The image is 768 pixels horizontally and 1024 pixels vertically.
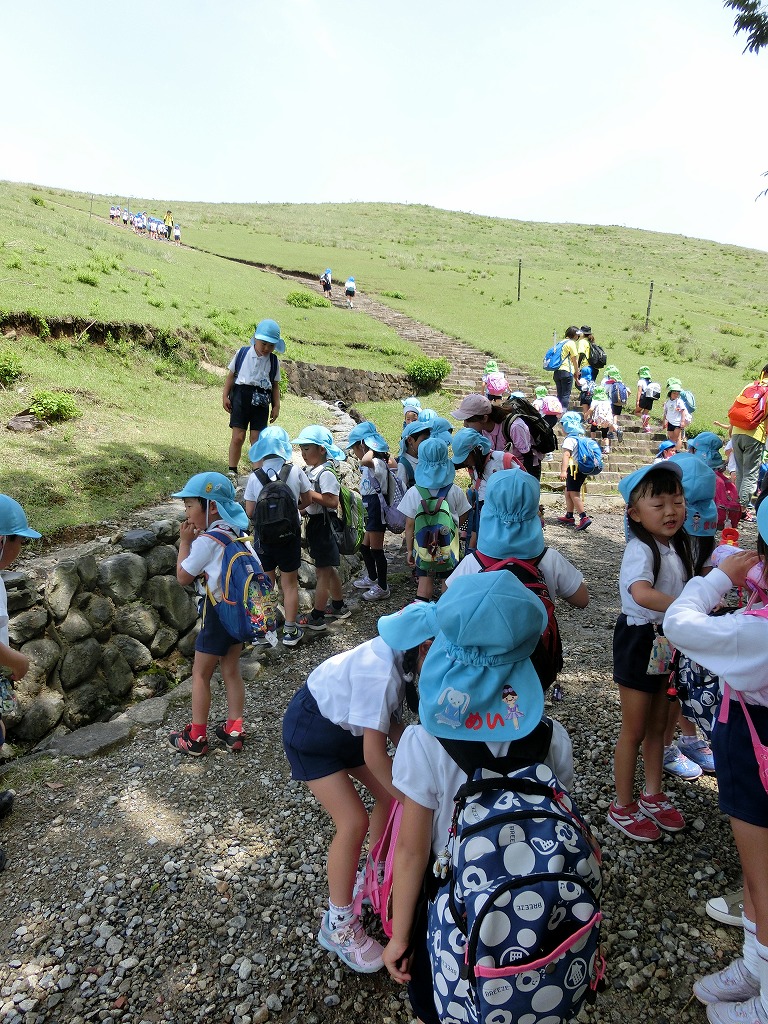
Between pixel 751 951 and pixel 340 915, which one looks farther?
pixel 340 915

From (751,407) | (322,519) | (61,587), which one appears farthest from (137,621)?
(751,407)

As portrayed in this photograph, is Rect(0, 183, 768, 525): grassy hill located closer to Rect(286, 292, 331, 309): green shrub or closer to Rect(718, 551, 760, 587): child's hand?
Rect(286, 292, 331, 309): green shrub

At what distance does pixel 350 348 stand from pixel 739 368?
15.3m

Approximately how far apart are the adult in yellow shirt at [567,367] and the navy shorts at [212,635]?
10199 millimetres

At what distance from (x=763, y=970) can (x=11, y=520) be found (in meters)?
3.33

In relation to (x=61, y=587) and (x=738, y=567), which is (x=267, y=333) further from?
(x=738, y=567)

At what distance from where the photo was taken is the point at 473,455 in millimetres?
4766

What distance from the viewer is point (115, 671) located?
4.80m

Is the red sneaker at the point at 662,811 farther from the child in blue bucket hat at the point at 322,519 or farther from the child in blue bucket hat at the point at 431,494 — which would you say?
the child in blue bucket hat at the point at 322,519

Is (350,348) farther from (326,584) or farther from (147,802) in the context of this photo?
(147,802)

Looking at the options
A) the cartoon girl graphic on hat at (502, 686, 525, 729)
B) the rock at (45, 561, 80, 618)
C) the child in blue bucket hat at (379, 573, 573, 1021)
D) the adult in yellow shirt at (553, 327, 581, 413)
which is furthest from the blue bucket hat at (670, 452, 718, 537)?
Result: the adult in yellow shirt at (553, 327, 581, 413)

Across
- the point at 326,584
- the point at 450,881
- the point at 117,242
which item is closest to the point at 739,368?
the point at 117,242

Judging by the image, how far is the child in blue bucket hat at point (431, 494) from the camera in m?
4.68

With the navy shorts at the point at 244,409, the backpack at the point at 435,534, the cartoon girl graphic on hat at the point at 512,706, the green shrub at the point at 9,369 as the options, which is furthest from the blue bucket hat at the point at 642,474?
the green shrub at the point at 9,369
